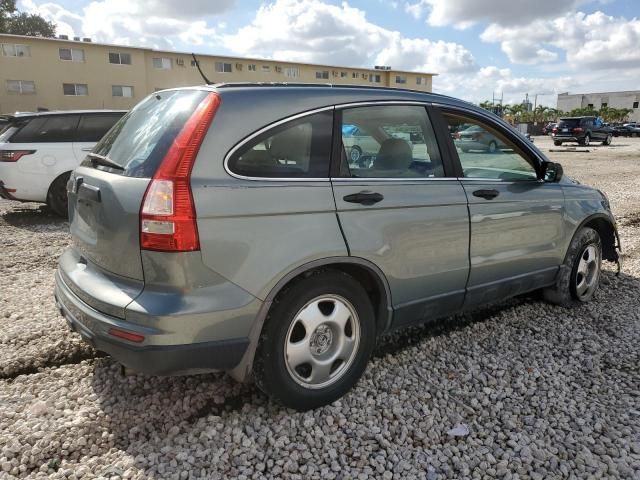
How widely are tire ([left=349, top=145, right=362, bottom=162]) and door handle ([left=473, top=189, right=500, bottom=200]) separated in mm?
949

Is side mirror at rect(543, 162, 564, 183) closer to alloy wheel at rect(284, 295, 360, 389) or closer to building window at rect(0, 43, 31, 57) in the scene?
alloy wheel at rect(284, 295, 360, 389)

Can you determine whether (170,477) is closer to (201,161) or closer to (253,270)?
(253,270)

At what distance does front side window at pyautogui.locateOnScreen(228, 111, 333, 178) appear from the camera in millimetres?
2443

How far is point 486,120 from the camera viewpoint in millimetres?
3619

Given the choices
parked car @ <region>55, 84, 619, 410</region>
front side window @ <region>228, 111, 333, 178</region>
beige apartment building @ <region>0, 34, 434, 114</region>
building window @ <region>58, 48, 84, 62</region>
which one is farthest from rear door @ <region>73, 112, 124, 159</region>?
building window @ <region>58, 48, 84, 62</region>

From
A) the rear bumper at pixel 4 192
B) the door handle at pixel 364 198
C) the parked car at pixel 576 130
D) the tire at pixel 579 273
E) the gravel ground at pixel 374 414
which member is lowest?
the gravel ground at pixel 374 414

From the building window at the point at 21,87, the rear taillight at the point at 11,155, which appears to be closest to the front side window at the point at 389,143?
the rear taillight at the point at 11,155

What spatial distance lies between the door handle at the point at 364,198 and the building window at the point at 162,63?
44.4 metres

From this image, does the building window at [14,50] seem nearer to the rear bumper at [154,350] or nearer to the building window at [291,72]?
the building window at [291,72]

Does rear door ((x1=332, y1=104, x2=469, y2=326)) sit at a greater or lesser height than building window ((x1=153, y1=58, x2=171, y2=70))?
lesser

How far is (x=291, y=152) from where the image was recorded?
2615 millimetres

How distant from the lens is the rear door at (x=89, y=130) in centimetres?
816

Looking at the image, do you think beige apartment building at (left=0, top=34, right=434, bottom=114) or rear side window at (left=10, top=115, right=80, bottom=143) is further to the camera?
beige apartment building at (left=0, top=34, right=434, bottom=114)

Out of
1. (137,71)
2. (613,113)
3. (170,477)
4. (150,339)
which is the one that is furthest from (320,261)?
(613,113)
